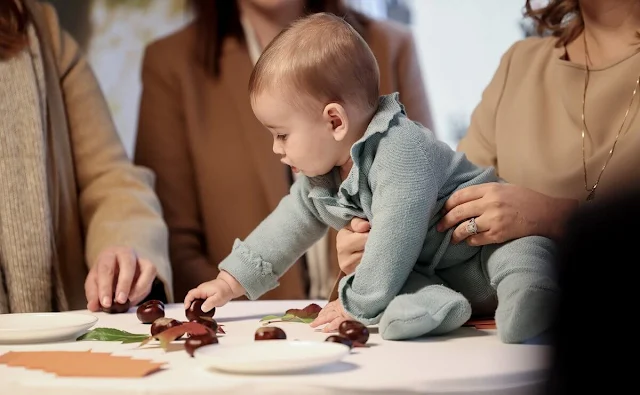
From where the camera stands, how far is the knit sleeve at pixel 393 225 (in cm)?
107

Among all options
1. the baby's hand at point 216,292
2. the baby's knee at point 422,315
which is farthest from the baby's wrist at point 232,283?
the baby's knee at point 422,315

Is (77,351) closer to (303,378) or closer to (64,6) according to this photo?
(303,378)

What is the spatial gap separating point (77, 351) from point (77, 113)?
1235 millimetres

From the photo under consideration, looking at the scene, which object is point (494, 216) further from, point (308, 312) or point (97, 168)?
point (97, 168)

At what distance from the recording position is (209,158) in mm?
2574

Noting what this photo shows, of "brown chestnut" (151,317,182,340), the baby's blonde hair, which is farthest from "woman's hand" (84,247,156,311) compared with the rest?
the baby's blonde hair

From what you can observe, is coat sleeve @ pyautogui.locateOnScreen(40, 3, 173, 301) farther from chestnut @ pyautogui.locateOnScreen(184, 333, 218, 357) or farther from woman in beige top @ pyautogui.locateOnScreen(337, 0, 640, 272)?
chestnut @ pyautogui.locateOnScreen(184, 333, 218, 357)

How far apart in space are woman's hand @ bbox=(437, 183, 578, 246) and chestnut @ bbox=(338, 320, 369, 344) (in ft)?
0.82

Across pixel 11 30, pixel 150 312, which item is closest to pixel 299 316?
pixel 150 312

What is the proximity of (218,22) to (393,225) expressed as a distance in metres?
1.74

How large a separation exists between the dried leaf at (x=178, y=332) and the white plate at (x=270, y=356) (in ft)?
0.19

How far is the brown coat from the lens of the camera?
255cm

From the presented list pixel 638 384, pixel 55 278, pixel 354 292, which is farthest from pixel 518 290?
pixel 55 278

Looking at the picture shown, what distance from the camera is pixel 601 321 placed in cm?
36
